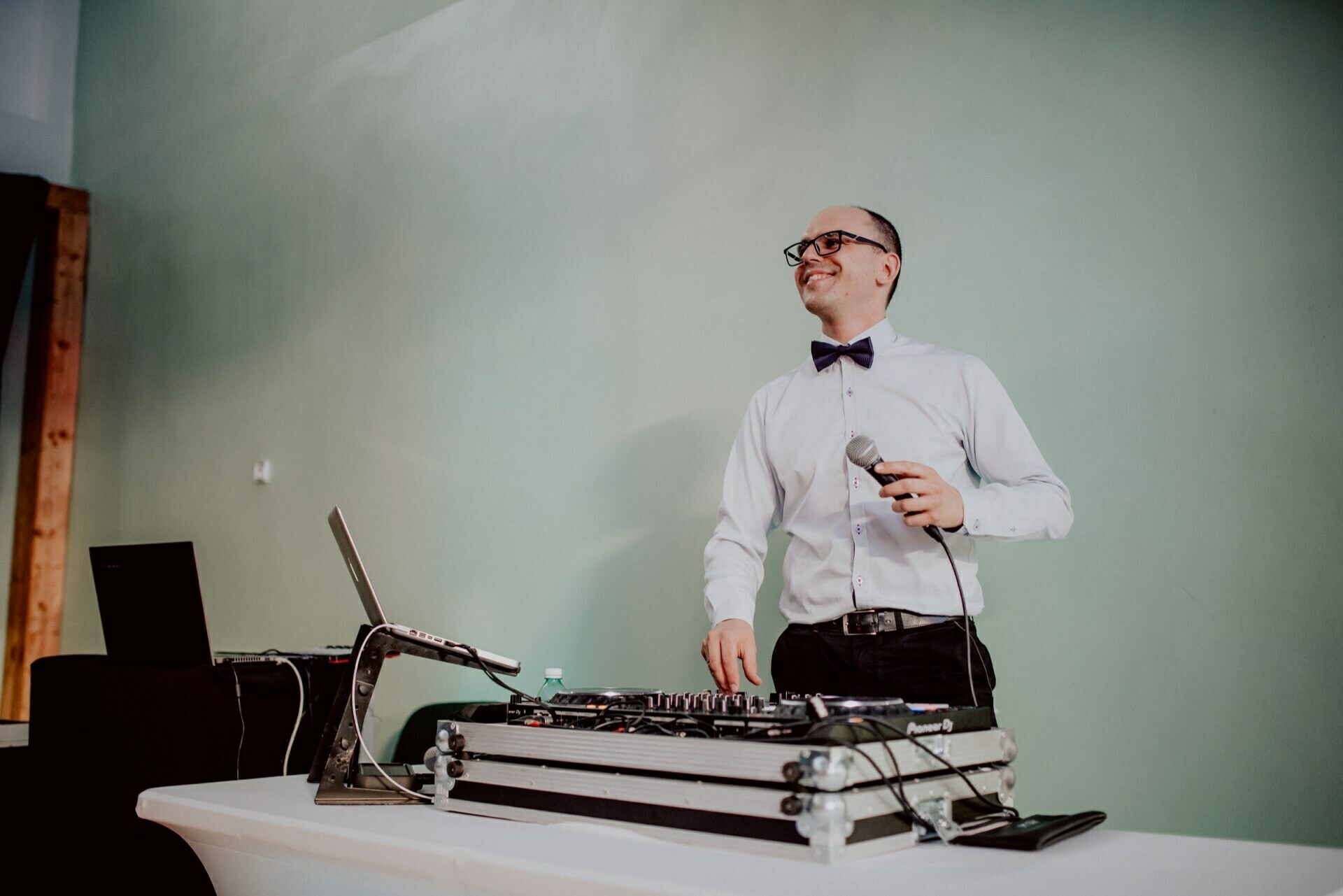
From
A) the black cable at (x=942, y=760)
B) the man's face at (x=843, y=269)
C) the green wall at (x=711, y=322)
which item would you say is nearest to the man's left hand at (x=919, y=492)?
the black cable at (x=942, y=760)

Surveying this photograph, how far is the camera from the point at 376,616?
1596 millimetres

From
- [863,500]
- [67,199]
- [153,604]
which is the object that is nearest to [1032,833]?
[863,500]

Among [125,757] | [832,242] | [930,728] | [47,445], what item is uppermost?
[832,242]

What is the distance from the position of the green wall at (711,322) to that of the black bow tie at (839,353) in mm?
530

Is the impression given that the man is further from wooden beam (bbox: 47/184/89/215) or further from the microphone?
wooden beam (bbox: 47/184/89/215)

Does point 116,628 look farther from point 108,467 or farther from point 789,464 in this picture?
point 108,467

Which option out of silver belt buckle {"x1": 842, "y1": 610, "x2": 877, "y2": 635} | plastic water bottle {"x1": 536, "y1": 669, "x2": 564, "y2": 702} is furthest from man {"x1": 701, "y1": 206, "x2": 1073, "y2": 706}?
plastic water bottle {"x1": 536, "y1": 669, "x2": 564, "y2": 702}

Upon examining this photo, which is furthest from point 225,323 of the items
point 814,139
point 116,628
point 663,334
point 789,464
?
point 789,464

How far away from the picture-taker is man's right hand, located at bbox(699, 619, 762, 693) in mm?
1614

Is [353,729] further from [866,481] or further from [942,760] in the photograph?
[866,481]

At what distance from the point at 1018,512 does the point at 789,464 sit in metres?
0.53

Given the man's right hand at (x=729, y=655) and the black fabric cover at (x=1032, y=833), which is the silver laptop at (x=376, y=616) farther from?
the black fabric cover at (x=1032, y=833)

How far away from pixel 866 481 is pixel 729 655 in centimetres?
50

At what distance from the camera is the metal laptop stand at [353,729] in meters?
1.39
